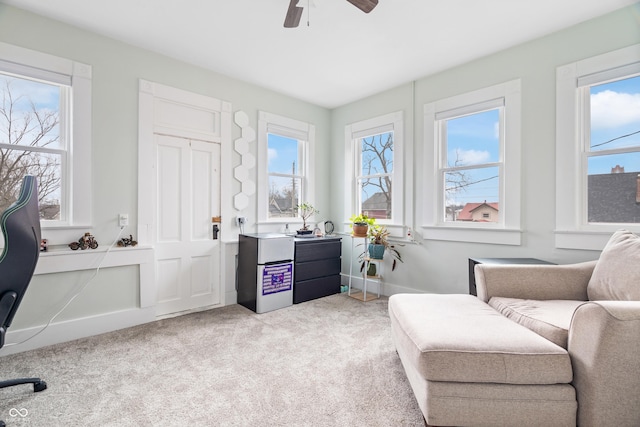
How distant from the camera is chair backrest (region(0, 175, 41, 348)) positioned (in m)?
1.43

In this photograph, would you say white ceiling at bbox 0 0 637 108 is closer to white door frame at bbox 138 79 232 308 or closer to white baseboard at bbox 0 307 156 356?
white door frame at bbox 138 79 232 308

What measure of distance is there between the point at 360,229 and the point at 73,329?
2.95 meters

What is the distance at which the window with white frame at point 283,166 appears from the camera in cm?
380

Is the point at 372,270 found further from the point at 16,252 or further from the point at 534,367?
the point at 16,252

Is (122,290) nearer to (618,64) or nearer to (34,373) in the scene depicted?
(34,373)

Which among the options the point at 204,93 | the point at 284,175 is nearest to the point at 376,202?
the point at 284,175

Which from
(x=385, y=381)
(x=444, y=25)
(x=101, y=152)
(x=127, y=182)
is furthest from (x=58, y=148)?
(x=444, y=25)

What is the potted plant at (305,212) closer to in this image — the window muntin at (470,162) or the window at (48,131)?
the window muntin at (470,162)

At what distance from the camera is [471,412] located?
135 centimetres

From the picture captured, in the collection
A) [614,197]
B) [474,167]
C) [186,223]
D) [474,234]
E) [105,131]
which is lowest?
[474,234]

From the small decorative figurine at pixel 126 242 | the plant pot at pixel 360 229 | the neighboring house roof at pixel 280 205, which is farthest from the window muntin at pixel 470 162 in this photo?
the small decorative figurine at pixel 126 242

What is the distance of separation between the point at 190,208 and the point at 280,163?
4.57ft

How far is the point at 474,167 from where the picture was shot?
3172 millimetres

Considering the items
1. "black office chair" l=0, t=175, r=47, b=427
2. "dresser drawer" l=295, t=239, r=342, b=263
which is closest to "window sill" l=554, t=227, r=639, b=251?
"dresser drawer" l=295, t=239, r=342, b=263
